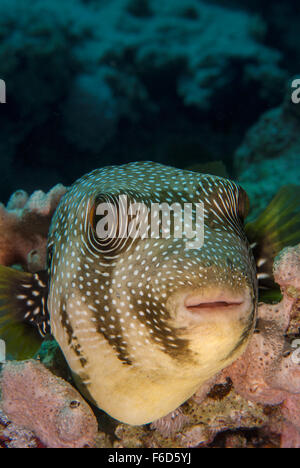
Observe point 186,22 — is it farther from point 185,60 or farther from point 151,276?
point 151,276

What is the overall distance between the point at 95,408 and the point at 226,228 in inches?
73.5

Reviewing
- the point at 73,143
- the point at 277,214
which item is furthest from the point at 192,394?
the point at 73,143

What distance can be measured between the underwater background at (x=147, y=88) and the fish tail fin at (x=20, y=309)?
5.01 m

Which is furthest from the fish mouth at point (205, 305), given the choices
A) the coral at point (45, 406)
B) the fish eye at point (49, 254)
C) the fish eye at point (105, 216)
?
the fish eye at point (49, 254)

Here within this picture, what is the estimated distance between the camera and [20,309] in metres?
3.25

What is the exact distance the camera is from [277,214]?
3273mm

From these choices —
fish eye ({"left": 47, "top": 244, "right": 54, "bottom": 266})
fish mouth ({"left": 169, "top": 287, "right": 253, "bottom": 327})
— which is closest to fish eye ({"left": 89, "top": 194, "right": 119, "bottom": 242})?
fish mouth ({"left": 169, "top": 287, "right": 253, "bottom": 327})

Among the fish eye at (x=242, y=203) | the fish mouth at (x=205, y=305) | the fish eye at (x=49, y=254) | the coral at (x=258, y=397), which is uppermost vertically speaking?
the fish eye at (x=242, y=203)

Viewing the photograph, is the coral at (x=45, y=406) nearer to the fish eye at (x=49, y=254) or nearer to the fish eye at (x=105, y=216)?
the fish eye at (x=49, y=254)

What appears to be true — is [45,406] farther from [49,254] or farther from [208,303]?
[208,303]

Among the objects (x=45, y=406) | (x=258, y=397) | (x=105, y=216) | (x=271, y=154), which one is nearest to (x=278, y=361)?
(x=258, y=397)

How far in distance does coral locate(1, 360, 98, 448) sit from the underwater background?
5.45 m

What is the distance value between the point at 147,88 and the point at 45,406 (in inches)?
510

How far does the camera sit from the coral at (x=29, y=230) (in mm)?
4105
